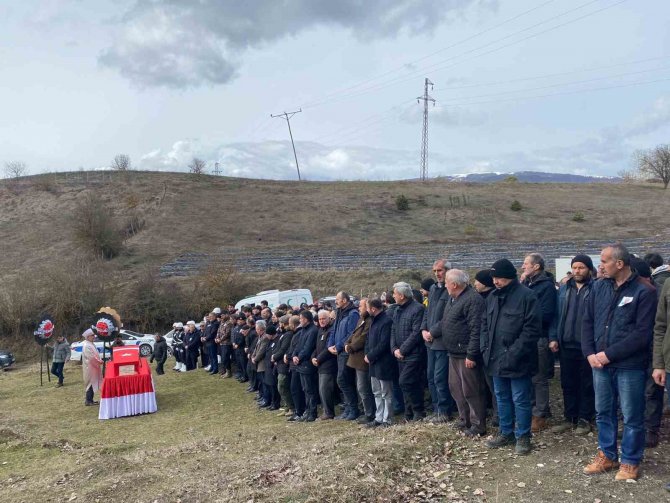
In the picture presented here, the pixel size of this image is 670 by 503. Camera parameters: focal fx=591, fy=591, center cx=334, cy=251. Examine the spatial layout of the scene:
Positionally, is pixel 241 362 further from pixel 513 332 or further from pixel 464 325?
pixel 513 332

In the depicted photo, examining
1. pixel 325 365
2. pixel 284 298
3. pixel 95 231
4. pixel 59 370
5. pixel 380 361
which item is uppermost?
pixel 95 231

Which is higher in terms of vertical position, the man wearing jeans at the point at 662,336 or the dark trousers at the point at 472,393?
the man wearing jeans at the point at 662,336

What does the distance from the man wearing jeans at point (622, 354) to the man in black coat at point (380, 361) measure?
3.52 meters

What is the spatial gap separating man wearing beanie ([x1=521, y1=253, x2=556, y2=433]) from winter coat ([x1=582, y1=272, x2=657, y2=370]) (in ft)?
5.71

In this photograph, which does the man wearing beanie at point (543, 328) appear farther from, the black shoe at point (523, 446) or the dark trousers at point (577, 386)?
the black shoe at point (523, 446)

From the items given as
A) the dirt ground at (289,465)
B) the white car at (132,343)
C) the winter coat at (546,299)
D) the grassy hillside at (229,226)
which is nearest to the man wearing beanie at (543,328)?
the winter coat at (546,299)

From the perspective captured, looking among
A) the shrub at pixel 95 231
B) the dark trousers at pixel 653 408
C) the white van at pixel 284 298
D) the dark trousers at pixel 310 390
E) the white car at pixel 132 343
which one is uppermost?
the shrub at pixel 95 231

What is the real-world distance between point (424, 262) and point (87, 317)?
63.4 ft

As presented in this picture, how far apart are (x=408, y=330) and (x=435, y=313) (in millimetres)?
601

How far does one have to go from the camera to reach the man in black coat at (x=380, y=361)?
869 centimetres

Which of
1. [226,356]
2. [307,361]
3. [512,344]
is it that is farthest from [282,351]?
[226,356]

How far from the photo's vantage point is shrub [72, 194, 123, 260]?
4012 centimetres

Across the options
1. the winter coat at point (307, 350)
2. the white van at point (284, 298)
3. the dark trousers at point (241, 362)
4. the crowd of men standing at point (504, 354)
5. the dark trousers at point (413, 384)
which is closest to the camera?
the crowd of men standing at point (504, 354)

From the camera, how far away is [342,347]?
31.0 ft
